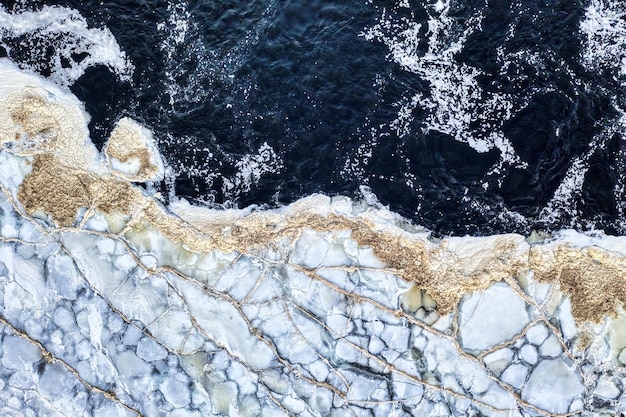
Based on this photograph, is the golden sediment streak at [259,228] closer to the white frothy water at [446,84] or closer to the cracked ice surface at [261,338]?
the cracked ice surface at [261,338]

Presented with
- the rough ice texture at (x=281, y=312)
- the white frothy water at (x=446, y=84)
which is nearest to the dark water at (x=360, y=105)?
the white frothy water at (x=446, y=84)

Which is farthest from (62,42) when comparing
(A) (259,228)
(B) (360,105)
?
(B) (360,105)

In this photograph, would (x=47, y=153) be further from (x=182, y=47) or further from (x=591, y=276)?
(x=591, y=276)

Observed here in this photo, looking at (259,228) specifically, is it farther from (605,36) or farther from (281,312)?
(605,36)

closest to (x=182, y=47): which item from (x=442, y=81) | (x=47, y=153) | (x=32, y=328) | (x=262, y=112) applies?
(x=262, y=112)

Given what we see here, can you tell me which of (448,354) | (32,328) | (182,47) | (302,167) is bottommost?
(32,328)

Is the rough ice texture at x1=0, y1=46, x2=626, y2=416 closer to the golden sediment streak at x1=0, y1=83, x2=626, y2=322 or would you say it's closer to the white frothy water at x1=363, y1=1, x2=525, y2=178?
the golden sediment streak at x1=0, y1=83, x2=626, y2=322
